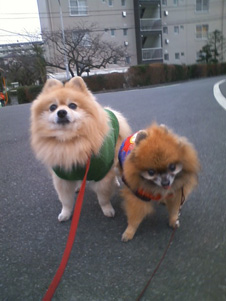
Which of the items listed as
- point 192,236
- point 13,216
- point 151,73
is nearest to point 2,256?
point 13,216

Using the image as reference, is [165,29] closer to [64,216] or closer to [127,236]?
[64,216]

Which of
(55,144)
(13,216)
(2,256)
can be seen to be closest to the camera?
(2,256)

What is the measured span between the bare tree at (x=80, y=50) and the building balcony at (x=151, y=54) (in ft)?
20.4

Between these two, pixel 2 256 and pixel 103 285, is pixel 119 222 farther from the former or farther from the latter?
pixel 2 256

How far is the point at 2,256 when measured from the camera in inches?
80.4

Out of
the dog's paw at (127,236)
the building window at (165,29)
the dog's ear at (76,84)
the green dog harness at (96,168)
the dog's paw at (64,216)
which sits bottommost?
the dog's paw at (64,216)

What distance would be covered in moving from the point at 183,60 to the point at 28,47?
21.9 m

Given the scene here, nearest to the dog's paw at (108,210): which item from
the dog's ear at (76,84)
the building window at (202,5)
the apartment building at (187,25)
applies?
the dog's ear at (76,84)

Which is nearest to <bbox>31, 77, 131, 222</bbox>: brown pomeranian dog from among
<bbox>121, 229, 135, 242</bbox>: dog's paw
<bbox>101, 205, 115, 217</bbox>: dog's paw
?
<bbox>101, 205, 115, 217</bbox>: dog's paw

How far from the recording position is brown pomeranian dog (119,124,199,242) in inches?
71.7

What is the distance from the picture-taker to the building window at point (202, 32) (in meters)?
38.3

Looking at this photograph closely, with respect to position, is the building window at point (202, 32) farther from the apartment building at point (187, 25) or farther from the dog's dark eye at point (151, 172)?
the dog's dark eye at point (151, 172)

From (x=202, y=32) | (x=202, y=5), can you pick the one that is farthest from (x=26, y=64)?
(x=202, y=5)

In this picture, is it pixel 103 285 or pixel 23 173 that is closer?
pixel 103 285
